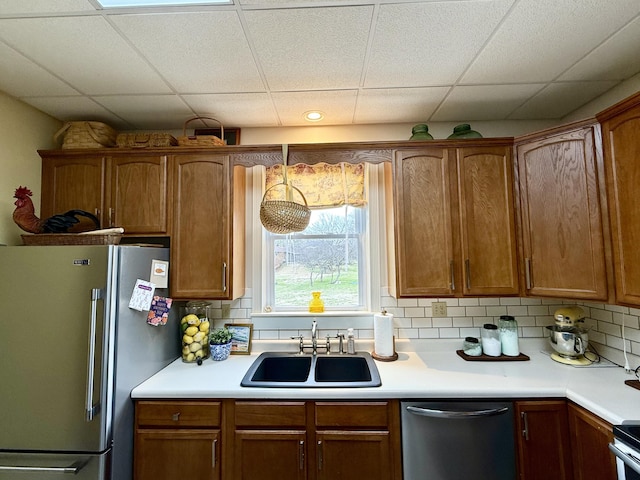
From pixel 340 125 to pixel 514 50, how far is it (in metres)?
1.12

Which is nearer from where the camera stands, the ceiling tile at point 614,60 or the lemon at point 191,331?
the ceiling tile at point 614,60

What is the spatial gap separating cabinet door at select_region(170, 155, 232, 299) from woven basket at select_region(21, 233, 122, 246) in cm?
36

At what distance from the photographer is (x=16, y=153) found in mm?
1803

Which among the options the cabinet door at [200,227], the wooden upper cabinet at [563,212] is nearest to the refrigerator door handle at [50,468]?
the cabinet door at [200,227]

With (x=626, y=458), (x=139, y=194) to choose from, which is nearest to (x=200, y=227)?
(x=139, y=194)

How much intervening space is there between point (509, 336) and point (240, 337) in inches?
71.1

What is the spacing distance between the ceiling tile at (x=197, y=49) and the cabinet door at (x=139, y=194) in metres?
0.53

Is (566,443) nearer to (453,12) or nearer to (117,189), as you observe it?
(453,12)

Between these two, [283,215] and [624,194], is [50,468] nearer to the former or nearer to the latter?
[283,215]

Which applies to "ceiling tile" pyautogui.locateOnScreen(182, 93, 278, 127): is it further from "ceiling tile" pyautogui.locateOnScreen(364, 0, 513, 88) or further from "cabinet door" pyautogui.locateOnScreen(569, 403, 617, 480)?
"cabinet door" pyautogui.locateOnScreen(569, 403, 617, 480)

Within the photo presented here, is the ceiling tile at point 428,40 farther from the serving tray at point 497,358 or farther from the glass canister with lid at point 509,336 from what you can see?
the serving tray at point 497,358

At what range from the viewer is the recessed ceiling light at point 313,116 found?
2.04m

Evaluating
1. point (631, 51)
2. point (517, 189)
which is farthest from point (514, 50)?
point (517, 189)

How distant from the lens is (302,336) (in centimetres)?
215
